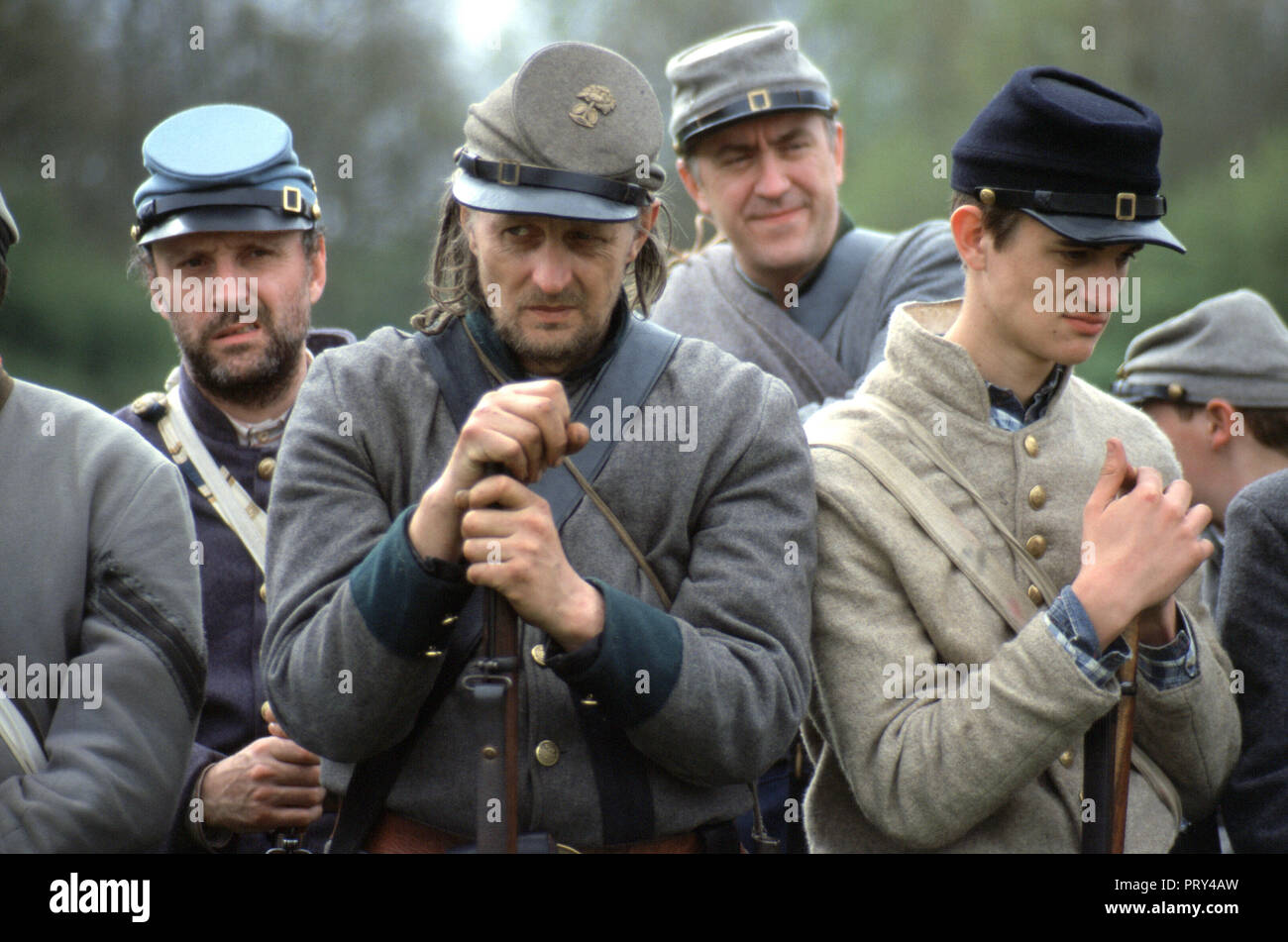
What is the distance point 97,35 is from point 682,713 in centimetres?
1402

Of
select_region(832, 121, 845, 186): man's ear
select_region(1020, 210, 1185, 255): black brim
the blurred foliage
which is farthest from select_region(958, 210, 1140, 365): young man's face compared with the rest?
the blurred foliage

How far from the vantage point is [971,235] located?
3326 mm

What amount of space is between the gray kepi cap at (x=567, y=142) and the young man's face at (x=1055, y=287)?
0.72m

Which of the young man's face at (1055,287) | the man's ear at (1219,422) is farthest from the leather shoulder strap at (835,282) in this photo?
the young man's face at (1055,287)

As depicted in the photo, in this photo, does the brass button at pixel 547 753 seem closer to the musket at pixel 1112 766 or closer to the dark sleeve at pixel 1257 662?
the musket at pixel 1112 766

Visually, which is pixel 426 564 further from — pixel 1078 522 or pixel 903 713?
pixel 1078 522

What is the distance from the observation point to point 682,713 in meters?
2.71

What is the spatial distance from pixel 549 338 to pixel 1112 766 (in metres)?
1.29

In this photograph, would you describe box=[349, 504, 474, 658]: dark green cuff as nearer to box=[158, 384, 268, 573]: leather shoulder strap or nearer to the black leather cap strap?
the black leather cap strap

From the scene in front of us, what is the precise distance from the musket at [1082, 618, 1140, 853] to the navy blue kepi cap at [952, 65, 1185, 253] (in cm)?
77

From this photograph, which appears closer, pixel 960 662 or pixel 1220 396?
pixel 960 662

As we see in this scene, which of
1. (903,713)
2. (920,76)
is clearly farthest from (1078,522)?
(920,76)

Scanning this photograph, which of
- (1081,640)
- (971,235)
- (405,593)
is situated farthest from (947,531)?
(405,593)

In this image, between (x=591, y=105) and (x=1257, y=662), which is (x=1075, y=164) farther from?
(x=1257, y=662)
